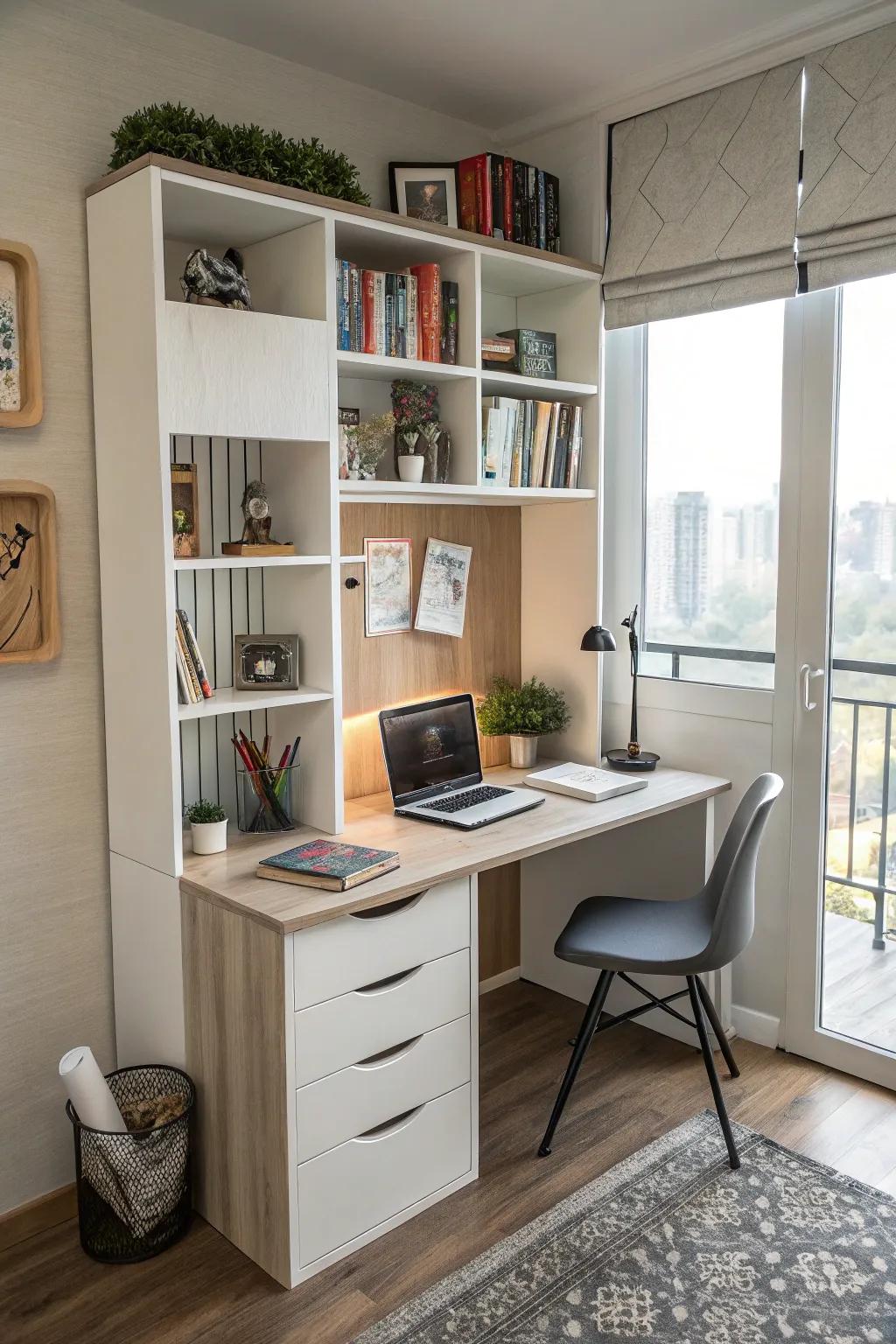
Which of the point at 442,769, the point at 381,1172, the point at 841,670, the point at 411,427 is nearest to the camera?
the point at 381,1172

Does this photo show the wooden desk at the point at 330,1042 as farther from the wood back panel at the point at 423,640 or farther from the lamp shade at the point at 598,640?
the lamp shade at the point at 598,640

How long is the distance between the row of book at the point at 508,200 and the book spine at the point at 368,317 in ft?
1.45

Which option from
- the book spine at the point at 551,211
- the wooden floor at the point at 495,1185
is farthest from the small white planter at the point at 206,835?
the book spine at the point at 551,211

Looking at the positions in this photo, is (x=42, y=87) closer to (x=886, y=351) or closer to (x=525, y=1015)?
(x=886, y=351)

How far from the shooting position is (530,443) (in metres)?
2.87

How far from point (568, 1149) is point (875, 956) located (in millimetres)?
942

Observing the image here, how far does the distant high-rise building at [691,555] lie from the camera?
298 centimetres

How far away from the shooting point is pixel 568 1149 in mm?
2496

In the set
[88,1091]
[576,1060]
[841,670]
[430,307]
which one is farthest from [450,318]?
[88,1091]

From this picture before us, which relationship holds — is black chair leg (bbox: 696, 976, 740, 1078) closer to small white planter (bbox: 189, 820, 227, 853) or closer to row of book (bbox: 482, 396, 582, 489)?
small white planter (bbox: 189, 820, 227, 853)

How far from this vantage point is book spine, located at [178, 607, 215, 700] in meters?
2.22

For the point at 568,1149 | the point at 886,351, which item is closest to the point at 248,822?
the point at 568,1149

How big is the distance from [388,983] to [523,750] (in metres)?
1.02

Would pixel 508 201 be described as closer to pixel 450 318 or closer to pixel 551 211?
pixel 551 211
